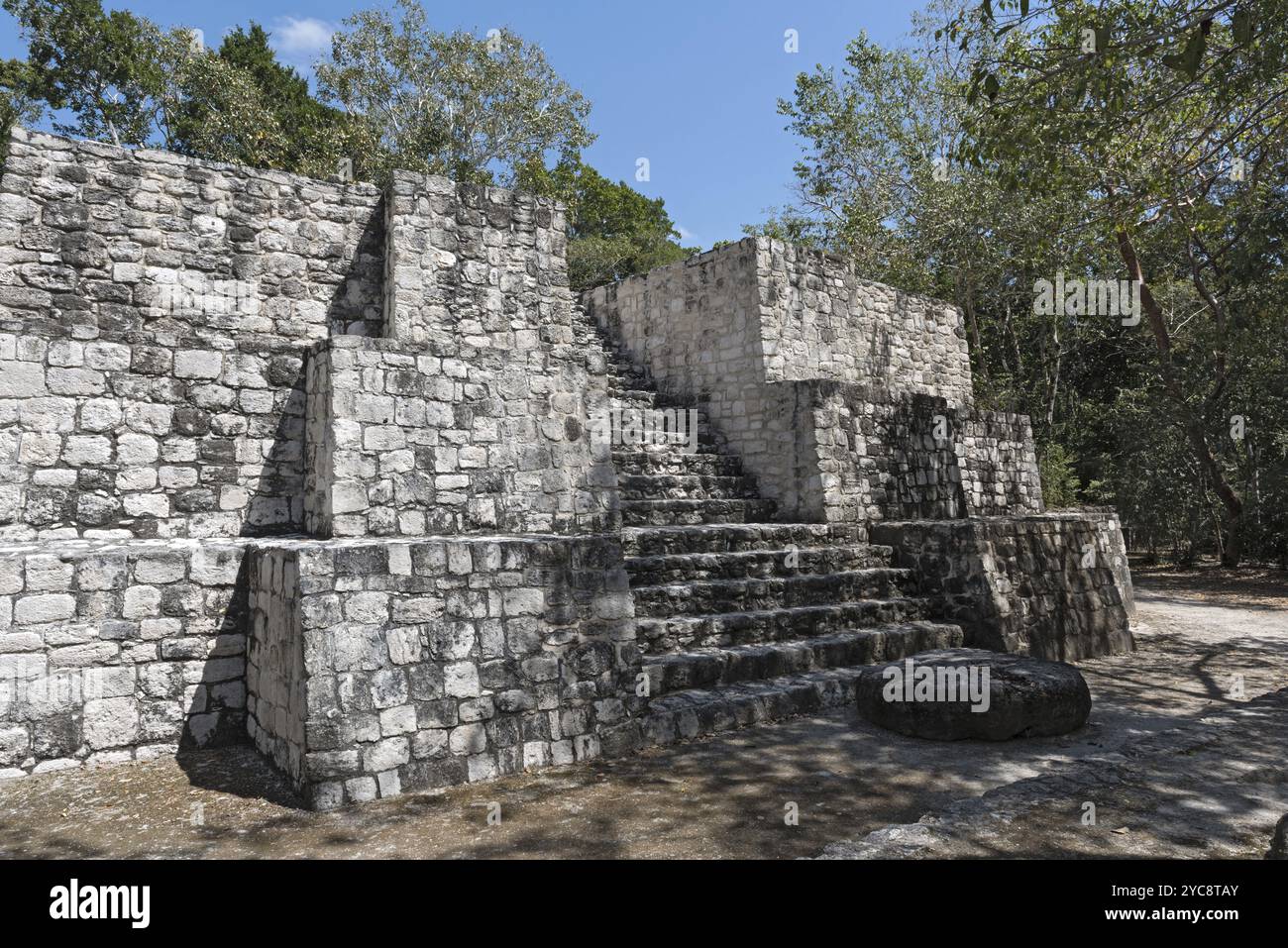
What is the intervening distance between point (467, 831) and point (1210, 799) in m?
3.32

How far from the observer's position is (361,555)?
173 inches

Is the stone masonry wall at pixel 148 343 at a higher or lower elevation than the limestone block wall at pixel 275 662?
higher

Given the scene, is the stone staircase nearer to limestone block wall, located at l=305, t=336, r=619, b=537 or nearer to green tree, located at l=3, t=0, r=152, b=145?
limestone block wall, located at l=305, t=336, r=619, b=537

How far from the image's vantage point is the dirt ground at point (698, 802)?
Result: 11.5 feet

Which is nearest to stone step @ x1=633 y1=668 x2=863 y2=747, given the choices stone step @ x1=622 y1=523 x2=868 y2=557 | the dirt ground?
the dirt ground

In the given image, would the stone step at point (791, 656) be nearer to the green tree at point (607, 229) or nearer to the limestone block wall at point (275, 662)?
the limestone block wall at point (275, 662)

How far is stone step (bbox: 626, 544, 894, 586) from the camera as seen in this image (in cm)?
678

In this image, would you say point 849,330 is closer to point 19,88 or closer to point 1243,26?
point 1243,26

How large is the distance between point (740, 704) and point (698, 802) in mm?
→ 1463

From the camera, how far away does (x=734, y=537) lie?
7590 mm

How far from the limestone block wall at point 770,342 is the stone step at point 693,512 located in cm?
34

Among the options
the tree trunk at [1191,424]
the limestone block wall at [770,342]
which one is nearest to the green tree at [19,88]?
the limestone block wall at [770,342]

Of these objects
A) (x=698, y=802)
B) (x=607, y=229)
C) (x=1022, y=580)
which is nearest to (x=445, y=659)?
(x=698, y=802)
